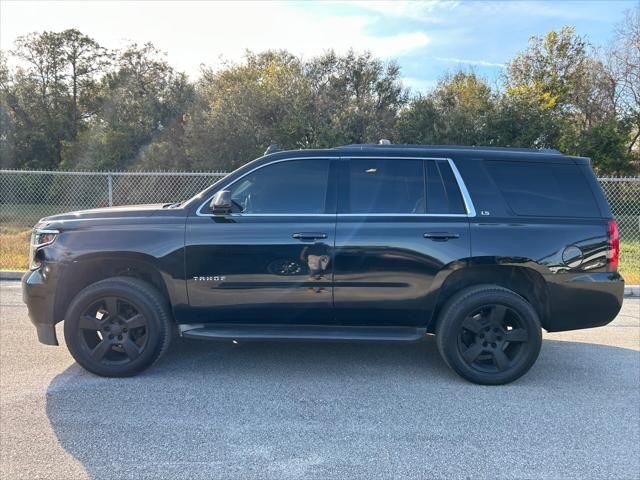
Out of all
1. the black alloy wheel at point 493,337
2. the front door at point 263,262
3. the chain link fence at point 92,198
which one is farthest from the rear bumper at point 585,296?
the chain link fence at point 92,198

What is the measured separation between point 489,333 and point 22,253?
31.7ft

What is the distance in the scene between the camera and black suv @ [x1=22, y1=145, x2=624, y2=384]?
4.16 m

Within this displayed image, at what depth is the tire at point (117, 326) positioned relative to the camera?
4.21 m

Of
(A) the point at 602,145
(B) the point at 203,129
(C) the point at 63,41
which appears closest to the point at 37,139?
(C) the point at 63,41

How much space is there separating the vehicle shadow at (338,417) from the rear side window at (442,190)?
60.3 inches

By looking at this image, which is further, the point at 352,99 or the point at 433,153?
the point at 352,99

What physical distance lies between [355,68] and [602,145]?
11.6 m

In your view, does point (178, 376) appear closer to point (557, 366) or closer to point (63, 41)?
point (557, 366)

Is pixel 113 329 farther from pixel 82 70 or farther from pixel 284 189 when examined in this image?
pixel 82 70

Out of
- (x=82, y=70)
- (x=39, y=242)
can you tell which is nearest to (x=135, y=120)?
(x=82, y=70)

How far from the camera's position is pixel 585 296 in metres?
4.21

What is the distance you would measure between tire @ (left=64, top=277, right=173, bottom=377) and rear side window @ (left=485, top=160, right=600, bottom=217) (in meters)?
3.23

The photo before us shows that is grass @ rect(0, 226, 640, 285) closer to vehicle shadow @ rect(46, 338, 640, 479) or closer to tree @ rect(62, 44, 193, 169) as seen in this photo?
vehicle shadow @ rect(46, 338, 640, 479)

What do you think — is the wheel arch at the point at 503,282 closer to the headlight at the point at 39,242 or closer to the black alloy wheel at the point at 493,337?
the black alloy wheel at the point at 493,337
